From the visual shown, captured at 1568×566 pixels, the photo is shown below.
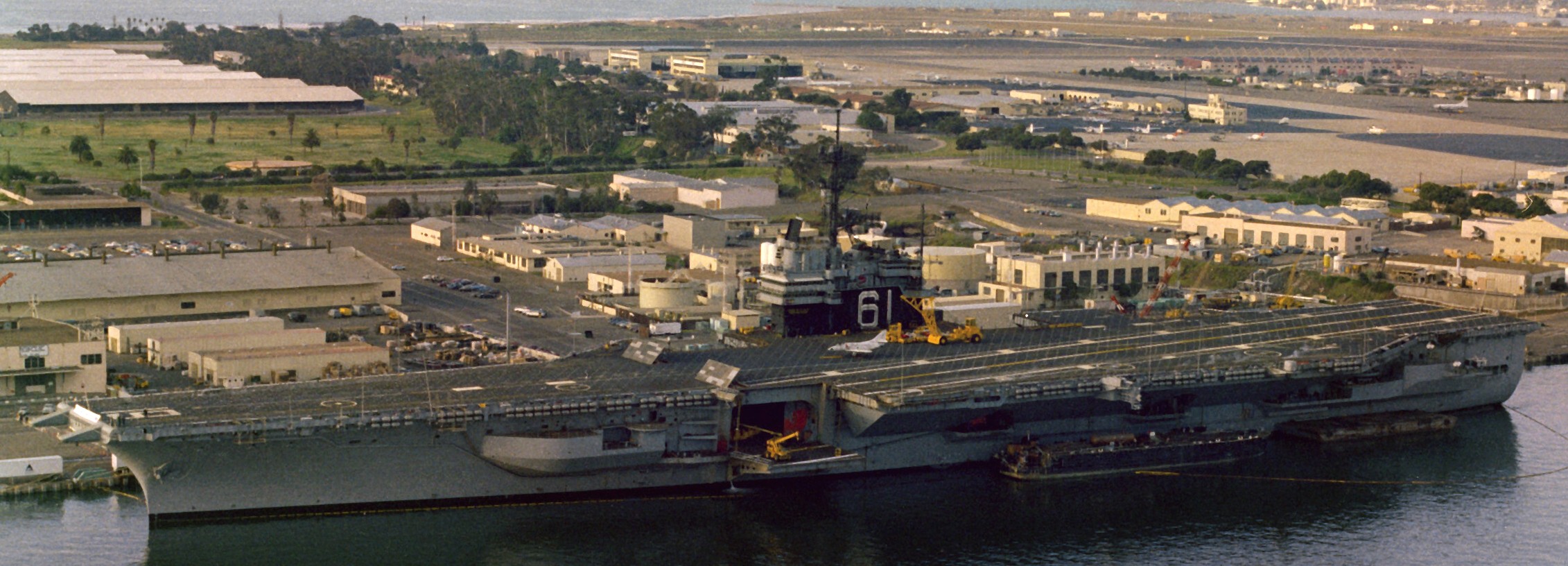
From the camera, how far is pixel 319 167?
73875 mm

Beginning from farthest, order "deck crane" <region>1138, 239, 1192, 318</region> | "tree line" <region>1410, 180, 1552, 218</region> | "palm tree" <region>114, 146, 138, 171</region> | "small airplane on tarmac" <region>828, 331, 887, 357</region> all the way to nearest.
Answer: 1. "palm tree" <region>114, 146, 138, 171</region>
2. "tree line" <region>1410, 180, 1552, 218</region>
3. "deck crane" <region>1138, 239, 1192, 318</region>
4. "small airplane on tarmac" <region>828, 331, 887, 357</region>

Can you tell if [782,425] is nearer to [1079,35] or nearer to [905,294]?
[905,294]

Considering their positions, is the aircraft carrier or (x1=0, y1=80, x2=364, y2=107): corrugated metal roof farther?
(x1=0, y1=80, x2=364, y2=107): corrugated metal roof

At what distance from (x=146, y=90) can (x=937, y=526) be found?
245 feet

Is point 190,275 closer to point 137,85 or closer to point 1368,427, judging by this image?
point 1368,427

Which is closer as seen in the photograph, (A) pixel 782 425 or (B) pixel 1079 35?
(A) pixel 782 425

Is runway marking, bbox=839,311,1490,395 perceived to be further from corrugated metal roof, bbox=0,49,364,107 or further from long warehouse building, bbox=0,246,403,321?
corrugated metal roof, bbox=0,49,364,107

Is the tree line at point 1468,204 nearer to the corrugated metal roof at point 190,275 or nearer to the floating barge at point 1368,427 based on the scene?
the floating barge at point 1368,427

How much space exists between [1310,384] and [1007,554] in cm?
966

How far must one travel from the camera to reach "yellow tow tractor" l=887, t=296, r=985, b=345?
34281mm

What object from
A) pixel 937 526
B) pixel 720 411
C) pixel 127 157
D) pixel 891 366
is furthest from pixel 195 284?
pixel 127 157

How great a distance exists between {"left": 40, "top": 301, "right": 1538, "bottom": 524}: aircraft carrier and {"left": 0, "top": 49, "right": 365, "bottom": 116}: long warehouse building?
64856mm

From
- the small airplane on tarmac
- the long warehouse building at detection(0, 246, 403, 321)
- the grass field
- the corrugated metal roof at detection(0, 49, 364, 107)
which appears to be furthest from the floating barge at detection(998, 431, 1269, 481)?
the corrugated metal roof at detection(0, 49, 364, 107)

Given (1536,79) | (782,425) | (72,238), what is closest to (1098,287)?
(782,425)
